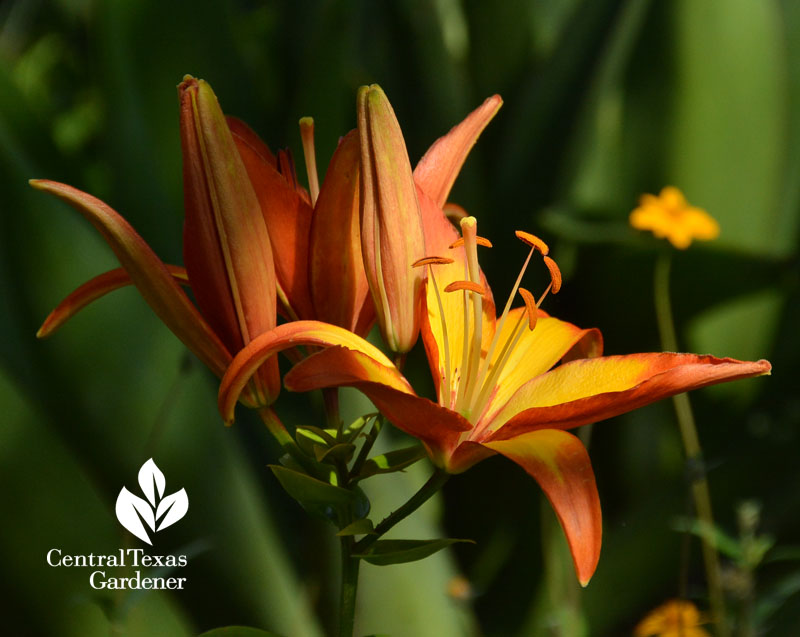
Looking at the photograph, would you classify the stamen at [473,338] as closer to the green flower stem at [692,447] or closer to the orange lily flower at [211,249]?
the orange lily flower at [211,249]

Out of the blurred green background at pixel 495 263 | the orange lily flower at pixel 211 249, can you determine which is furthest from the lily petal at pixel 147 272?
the blurred green background at pixel 495 263

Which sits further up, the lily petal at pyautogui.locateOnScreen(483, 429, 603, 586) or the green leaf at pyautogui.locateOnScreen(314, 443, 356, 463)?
the green leaf at pyautogui.locateOnScreen(314, 443, 356, 463)

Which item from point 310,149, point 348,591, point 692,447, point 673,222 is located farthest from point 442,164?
point 692,447

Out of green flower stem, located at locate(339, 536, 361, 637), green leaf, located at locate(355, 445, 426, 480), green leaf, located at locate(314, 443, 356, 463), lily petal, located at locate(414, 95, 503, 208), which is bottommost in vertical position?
green flower stem, located at locate(339, 536, 361, 637)

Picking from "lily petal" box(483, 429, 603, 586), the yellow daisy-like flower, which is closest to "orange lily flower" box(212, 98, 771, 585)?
"lily petal" box(483, 429, 603, 586)

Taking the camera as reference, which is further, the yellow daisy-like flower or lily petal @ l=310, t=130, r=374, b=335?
the yellow daisy-like flower

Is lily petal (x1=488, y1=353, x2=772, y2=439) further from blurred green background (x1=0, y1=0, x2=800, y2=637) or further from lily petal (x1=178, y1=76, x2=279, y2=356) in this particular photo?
blurred green background (x1=0, y1=0, x2=800, y2=637)
